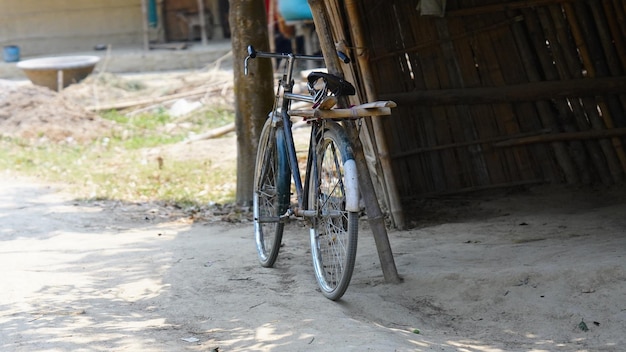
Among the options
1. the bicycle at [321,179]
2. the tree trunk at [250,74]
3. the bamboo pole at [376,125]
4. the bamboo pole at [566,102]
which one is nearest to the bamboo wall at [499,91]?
the bamboo pole at [566,102]

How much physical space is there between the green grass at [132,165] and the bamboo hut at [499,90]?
93.3 inches

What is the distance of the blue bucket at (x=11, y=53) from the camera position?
20.6 m

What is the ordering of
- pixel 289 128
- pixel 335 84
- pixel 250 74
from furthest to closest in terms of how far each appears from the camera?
pixel 250 74 < pixel 289 128 < pixel 335 84

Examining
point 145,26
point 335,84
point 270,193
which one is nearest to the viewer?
point 335,84

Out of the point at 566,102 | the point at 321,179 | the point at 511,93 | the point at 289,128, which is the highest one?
the point at 511,93

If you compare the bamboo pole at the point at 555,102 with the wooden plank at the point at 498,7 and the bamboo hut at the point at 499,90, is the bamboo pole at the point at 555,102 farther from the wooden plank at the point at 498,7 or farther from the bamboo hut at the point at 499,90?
the wooden plank at the point at 498,7

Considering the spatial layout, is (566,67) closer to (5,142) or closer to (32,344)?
(32,344)

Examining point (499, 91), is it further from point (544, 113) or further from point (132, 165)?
point (132, 165)

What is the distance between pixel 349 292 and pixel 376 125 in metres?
2.02

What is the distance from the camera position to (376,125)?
22.5 feet

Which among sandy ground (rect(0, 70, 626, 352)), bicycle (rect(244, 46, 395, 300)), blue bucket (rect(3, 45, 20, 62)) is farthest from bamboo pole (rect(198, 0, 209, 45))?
bicycle (rect(244, 46, 395, 300))

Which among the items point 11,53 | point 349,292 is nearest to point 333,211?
point 349,292

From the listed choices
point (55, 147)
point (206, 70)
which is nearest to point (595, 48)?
point (55, 147)

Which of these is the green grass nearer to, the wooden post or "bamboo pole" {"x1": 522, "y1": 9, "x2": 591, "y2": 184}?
Result: "bamboo pole" {"x1": 522, "y1": 9, "x2": 591, "y2": 184}
